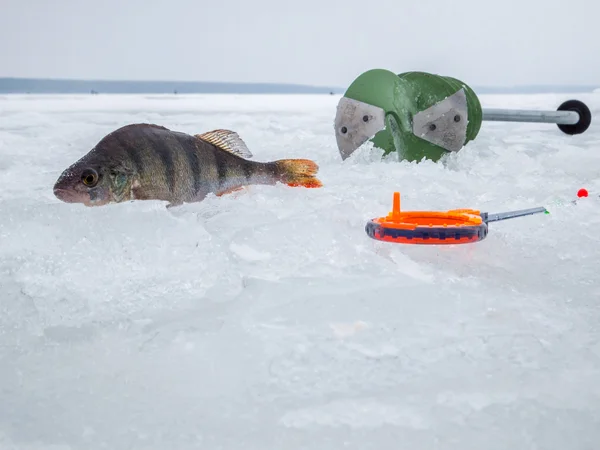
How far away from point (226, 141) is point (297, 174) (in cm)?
43

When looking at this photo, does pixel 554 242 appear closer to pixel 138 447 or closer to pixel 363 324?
pixel 363 324

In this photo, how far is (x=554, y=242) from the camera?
2.88 metres

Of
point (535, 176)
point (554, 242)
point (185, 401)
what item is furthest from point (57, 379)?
point (535, 176)

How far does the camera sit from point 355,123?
5.15 metres

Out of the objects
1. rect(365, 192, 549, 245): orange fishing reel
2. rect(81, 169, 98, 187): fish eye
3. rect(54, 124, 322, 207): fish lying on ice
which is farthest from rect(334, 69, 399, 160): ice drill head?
rect(81, 169, 98, 187): fish eye

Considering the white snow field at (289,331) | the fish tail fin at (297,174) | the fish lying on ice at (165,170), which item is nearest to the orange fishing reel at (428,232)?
the white snow field at (289,331)

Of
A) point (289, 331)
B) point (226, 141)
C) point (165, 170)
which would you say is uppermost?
point (226, 141)

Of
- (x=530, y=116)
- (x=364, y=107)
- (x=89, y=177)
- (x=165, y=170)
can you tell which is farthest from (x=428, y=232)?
(x=530, y=116)

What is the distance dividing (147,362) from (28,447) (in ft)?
1.36

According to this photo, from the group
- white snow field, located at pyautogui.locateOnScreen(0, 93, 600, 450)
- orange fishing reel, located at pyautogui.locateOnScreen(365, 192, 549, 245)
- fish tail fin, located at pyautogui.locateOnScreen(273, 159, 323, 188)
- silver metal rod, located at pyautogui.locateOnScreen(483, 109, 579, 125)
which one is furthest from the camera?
silver metal rod, located at pyautogui.locateOnScreen(483, 109, 579, 125)

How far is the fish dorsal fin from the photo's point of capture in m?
3.39

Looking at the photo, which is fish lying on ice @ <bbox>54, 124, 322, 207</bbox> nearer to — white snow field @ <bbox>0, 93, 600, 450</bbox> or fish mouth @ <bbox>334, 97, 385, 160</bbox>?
white snow field @ <bbox>0, 93, 600, 450</bbox>

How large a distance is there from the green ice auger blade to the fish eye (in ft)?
8.84

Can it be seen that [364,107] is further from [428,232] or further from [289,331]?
[289,331]
